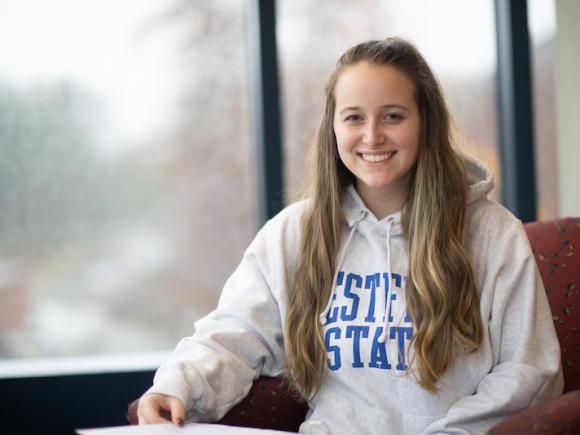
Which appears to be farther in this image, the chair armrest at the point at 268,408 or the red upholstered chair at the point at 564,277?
the red upholstered chair at the point at 564,277

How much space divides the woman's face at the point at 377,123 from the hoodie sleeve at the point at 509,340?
0.78ft

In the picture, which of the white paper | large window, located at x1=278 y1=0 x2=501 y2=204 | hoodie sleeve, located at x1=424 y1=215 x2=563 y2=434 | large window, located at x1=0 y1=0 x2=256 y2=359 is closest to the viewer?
the white paper

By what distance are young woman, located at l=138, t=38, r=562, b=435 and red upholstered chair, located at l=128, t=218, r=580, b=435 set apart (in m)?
0.04

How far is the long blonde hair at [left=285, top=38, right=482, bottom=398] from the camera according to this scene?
5.07 feet

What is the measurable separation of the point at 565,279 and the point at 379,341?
20.8 inches

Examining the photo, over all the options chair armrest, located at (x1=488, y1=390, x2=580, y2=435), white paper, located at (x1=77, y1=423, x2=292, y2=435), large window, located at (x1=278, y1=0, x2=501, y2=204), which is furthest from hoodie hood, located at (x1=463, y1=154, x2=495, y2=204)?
large window, located at (x1=278, y1=0, x2=501, y2=204)

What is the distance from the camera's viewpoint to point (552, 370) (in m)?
1.50

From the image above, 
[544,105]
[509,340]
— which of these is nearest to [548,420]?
[509,340]

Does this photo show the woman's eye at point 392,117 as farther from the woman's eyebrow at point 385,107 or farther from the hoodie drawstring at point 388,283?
the hoodie drawstring at point 388,283

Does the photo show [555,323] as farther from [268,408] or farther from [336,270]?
[268,408]

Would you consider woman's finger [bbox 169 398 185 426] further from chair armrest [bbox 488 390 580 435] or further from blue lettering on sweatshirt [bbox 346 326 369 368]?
chair armrest [bbox 488 390 580 435]

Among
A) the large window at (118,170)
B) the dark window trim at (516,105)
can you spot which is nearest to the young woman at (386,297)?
the large window at (118,170)

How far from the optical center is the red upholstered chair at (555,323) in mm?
1627

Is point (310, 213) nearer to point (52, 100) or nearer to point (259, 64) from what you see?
point (259, 64)
